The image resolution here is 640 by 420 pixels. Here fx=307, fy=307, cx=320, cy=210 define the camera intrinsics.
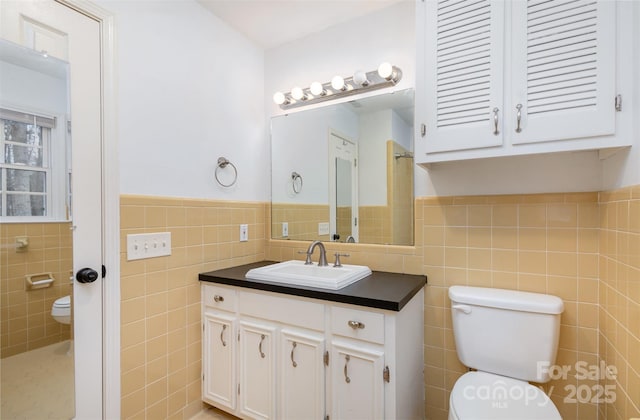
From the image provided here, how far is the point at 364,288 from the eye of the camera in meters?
1.49

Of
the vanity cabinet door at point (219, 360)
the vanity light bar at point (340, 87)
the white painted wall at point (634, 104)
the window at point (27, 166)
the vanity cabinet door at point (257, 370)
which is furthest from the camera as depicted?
the vanity light bar at point (340, 87)

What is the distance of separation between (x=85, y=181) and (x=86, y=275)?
418 millimetres

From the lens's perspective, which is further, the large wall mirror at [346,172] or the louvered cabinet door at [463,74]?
the large wall mirror at [346,172]

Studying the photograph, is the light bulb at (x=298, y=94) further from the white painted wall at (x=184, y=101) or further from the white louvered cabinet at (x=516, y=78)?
the white louvered cabinet at (x=516, y=78)

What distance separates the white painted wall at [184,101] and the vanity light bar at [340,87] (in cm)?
29

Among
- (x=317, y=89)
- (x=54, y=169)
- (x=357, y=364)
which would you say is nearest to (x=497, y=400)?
(x=357, y=364)

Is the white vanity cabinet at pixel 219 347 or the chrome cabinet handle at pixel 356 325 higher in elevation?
the chrome cabinet handle at pixel 356 325

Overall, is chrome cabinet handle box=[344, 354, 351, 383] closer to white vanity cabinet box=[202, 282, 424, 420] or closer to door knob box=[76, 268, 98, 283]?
white vanity cabinet box=[202, 282, 424, 420]

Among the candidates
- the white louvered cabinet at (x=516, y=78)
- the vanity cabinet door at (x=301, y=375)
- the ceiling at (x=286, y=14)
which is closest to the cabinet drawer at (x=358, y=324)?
the vanity cabinet door at (x=301, y=375)

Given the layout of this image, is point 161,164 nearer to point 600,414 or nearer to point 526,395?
point 526,395

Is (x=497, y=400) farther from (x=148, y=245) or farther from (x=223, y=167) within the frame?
(x=223, y=167)

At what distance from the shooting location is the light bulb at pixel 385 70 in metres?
1.80

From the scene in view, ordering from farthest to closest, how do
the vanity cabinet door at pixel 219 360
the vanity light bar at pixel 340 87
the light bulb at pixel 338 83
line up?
the light bulb at pixel 338 83 → the vanity light bar at pixel 340 87 → the vanity cabinet door at pixel 219 360

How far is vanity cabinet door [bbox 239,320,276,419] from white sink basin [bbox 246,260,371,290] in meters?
0.26
